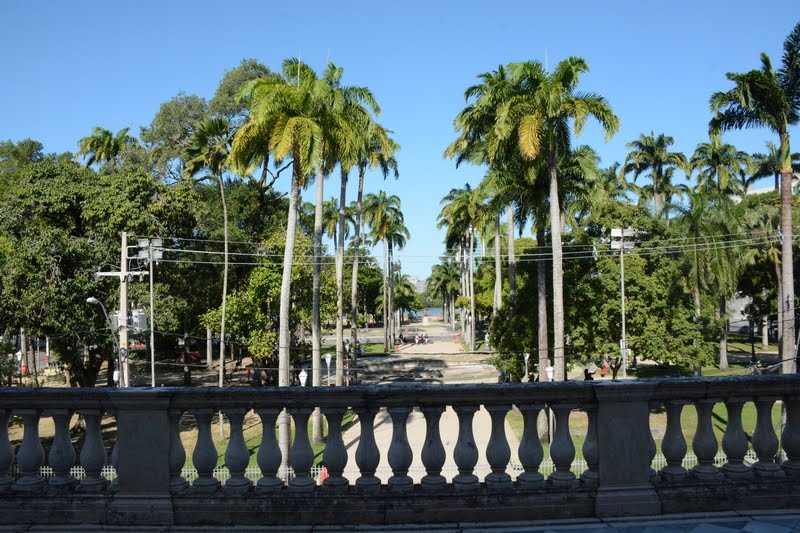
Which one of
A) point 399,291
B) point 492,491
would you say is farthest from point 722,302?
Answer: point 399,291

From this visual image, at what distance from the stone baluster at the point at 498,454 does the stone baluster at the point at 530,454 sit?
0.37 feet

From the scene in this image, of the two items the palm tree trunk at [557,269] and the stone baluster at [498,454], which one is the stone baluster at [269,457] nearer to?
the stone baluster at [498,454]

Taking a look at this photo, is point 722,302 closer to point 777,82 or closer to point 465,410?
point 777,82

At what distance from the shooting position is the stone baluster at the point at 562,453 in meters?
4.75

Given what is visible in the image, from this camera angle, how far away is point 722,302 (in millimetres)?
50969

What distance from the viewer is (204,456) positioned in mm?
4730

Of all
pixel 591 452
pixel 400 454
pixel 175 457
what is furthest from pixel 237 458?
pixel 591 452

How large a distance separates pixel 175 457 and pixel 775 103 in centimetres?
2464

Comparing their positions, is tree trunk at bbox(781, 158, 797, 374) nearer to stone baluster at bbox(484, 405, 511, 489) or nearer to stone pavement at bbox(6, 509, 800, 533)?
stone pavement at bbox(6, 509, 800, 533)

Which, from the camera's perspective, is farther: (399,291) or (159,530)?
(399,291)

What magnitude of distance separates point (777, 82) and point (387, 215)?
48876 millimetres

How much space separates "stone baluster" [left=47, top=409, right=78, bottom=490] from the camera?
4.76 metres

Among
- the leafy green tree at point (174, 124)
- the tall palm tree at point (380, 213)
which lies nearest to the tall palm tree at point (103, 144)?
the leafy green tree at point (174, 124)

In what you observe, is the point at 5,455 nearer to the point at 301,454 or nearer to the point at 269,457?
the point at 269,457
